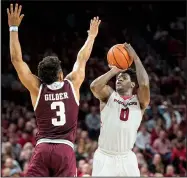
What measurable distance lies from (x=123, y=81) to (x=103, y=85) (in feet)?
1.12

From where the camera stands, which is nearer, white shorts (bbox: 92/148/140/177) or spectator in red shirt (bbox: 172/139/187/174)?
white shorts (bbox: 92/148/140/177)

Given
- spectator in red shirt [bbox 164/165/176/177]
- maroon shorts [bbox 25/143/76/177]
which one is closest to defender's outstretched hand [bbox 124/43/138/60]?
maroon shorts [bbox 25/143/76/177]

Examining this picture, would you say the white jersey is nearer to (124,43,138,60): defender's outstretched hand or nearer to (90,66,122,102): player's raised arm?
(90,66,122,102): player's raised arm

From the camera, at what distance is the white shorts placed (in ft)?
28.1

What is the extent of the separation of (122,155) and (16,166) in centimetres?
524

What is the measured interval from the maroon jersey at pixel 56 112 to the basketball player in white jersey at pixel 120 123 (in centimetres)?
84

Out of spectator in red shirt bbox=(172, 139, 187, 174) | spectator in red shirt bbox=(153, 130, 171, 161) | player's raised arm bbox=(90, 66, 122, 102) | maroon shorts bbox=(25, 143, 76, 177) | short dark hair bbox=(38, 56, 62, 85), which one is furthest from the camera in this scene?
spectator in red shirt bbox=(153, 130, 171, 161)

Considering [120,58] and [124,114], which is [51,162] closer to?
[124,114]

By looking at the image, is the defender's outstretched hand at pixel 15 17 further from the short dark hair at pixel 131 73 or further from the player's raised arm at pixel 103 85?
the short dark hair at pixel 131 73

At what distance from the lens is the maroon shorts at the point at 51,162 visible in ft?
24.9

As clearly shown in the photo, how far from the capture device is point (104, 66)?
19016mm

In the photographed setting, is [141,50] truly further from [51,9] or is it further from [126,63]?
[126,63]

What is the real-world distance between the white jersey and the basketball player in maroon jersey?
3.27 feet

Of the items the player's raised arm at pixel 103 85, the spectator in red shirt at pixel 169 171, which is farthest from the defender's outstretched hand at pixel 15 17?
the spectator in red shirt at pixel 169 171
